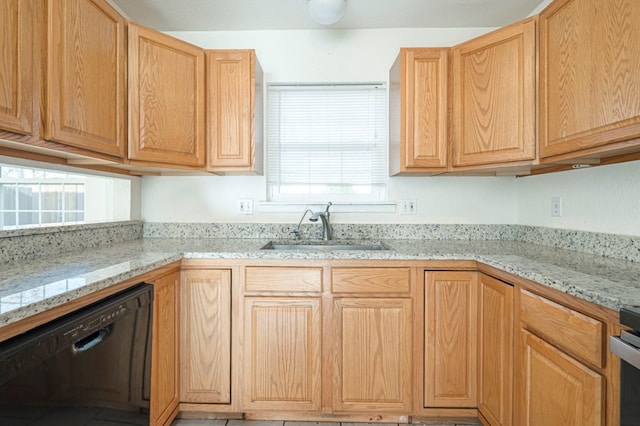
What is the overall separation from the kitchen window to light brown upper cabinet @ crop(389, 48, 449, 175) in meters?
1.87

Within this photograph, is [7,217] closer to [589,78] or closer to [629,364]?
[629,364]

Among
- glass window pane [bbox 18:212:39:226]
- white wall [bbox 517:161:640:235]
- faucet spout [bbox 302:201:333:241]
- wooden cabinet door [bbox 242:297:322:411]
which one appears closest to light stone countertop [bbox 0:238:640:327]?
white wall [bbox 517:161:640:235]

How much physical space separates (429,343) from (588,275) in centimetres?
77

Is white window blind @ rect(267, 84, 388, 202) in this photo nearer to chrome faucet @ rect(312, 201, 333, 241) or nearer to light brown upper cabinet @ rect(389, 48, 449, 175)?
chrome faucet @ rect(312, 201, 333, 241)

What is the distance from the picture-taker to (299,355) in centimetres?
161

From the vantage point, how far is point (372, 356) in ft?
5.27

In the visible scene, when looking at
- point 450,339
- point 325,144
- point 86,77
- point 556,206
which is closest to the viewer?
point 86,77

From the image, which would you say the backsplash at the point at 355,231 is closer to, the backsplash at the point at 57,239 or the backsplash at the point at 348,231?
the backsplash at the point at 348,231

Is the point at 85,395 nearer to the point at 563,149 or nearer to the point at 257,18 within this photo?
the point at 563,149

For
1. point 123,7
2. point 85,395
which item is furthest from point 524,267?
point 123,7

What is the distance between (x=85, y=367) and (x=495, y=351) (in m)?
1.63

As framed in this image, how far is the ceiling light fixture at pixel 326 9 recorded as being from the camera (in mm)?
1846

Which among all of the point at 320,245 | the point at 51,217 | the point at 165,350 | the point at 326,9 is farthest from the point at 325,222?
the point at 51,217

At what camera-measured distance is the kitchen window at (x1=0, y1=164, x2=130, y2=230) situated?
6.23ft
